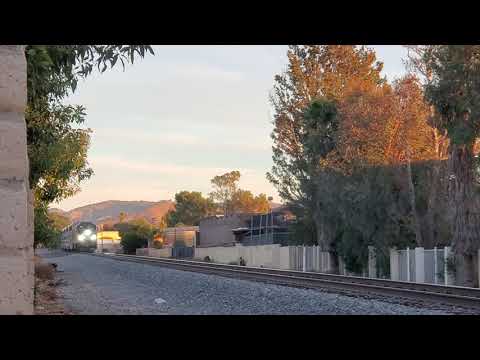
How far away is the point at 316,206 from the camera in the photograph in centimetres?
4525

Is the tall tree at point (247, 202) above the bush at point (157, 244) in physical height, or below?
above

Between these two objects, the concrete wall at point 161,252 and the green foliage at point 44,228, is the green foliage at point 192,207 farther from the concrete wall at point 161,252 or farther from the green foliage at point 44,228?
the green foliage at point 44,228

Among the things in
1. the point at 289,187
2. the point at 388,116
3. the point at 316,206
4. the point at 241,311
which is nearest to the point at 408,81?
Answer: the point at 388,116

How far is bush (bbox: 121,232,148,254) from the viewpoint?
92.8 meters

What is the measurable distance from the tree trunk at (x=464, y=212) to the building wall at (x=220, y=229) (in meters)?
58.1

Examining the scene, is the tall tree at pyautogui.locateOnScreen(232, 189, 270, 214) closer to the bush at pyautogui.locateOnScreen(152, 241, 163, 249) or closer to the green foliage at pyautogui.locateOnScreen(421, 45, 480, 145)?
the bush at pyautogui.locateOnScreen(152, 241, 163, 249)

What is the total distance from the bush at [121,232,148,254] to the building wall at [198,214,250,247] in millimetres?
7735

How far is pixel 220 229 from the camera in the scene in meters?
91.9

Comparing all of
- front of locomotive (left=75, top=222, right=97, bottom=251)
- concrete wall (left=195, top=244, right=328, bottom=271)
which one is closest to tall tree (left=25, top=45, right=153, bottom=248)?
concrete wall (left=195, top=244, right=328, bottom=271)

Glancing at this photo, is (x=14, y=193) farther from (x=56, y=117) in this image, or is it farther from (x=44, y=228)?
(x=44, y=228)

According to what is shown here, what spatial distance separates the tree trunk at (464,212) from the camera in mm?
28859

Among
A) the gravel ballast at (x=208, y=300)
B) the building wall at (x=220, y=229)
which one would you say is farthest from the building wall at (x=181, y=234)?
the gravel ballast at (x=208, y=300)
